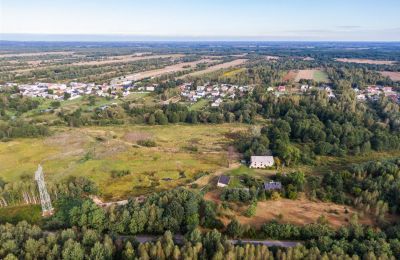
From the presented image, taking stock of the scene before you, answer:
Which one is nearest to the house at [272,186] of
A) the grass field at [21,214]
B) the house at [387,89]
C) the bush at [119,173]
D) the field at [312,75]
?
the bush at [119,173]

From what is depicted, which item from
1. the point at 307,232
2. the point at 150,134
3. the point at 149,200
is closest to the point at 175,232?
the point at 149,200

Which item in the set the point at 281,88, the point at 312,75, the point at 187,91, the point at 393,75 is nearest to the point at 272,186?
the point at 187,91

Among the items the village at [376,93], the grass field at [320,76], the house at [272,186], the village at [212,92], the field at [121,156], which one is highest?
the grass field at [320,76]

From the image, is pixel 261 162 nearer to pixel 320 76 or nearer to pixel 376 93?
pixel 376 93

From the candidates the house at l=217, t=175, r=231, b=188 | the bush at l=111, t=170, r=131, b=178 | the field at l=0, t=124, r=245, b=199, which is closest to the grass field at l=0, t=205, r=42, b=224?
the field at l=0, t=124, r=245, b=199

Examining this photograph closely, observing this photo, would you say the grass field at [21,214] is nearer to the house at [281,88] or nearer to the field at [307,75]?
the house at [281,88]

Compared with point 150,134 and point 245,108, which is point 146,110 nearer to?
point 150,134

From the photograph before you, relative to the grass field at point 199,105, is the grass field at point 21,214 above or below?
below
